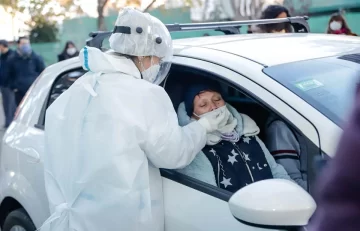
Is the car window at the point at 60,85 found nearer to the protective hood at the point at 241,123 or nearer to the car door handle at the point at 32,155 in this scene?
the car door handle at the point at 32,155

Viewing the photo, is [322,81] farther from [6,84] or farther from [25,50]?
[6,84]

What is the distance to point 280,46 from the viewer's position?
277 centimetres

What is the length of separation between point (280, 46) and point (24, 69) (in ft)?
25.2

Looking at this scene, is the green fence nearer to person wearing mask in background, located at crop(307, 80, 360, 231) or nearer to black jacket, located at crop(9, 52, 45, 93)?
black jacket, located at crop(9, 52, 45, 93)

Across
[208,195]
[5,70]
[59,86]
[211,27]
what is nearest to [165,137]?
[208,195]

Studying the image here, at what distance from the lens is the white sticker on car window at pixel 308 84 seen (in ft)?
7.56

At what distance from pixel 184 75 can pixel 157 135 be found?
2.22 feet

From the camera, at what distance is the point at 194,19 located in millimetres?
16594

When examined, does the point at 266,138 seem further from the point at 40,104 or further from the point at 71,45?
the point at 71,45

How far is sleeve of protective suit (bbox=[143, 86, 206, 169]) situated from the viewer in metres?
2.38

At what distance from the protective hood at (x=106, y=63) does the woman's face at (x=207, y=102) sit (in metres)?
0.37

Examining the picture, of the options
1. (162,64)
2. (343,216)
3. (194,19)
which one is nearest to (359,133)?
(343,216)

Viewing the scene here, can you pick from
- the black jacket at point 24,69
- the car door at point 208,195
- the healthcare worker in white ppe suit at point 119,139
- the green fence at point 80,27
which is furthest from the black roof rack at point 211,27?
the green fence at point 80,27

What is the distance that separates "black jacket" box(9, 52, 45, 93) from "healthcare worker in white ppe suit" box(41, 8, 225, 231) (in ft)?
24.2
